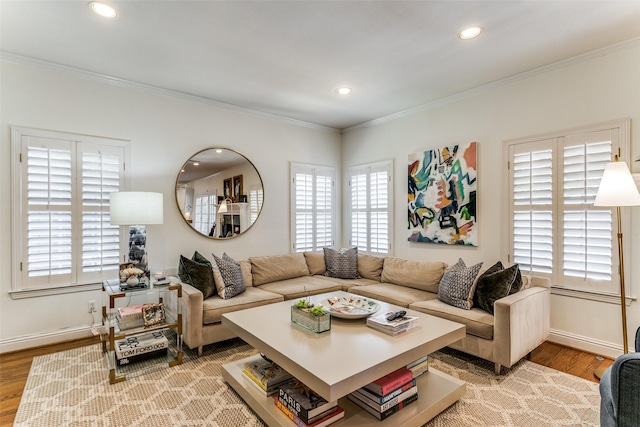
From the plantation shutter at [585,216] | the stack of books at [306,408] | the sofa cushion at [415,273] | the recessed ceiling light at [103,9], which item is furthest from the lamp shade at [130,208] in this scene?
the plantation shutter at [585,216]

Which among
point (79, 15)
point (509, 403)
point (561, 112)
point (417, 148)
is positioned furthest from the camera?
point (417, 148)

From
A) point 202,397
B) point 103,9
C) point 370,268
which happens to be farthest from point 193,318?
point 103,9

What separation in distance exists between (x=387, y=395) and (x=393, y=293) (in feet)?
5.24

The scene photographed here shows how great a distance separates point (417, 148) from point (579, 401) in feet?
10.1

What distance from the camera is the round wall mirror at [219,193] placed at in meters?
3.89

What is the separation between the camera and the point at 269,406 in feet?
6.41

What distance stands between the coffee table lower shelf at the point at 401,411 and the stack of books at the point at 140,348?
845 millimetres

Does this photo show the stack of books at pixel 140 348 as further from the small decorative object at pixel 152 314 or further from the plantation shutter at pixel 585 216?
the plantation shutter at pixel 585 216

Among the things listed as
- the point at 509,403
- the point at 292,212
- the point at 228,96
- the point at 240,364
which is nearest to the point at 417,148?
the point at 292,212

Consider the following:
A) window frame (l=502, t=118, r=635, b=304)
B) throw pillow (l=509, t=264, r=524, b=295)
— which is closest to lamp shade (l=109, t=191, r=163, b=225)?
throw pillow (l=509, t=264, r=524, b=295)

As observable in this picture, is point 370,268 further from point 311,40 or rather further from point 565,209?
point 311,40

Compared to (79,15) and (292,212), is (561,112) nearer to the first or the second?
(292,212)

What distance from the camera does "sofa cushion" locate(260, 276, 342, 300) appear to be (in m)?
3.51

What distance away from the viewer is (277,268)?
13.3 ft
